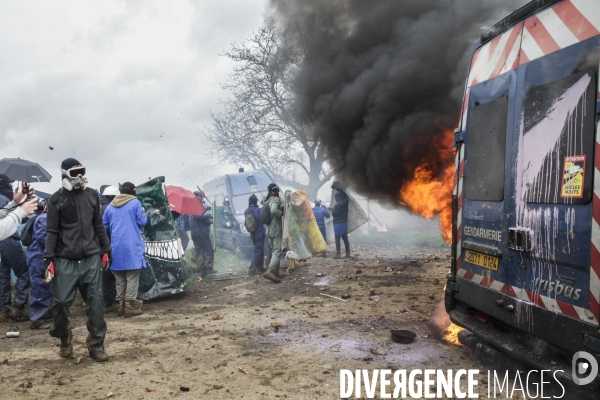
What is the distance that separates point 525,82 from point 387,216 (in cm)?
1804

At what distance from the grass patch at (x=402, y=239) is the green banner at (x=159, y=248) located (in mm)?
9685

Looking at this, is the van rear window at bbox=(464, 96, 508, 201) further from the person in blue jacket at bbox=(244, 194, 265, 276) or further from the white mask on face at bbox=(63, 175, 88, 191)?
the person in blue jacket at bbox=(244, 194, 265, 276)

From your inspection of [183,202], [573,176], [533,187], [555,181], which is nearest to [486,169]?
[533,187]

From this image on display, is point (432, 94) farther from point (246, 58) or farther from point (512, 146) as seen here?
point (246, 58)

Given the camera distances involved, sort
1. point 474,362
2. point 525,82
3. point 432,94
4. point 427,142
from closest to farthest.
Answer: point 525,82
point 474,362
point 427,142
point 432,94

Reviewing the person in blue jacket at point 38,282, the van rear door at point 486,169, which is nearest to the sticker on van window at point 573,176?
the van rear door at point 486,169

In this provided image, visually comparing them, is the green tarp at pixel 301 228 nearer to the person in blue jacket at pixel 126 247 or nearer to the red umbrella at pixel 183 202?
the red umbrella at pixel 183 202

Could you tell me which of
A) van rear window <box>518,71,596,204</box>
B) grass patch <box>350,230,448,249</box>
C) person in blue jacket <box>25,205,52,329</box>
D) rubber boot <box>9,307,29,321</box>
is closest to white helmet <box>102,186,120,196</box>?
person in blue jacket <box>25,205,52,329</box>

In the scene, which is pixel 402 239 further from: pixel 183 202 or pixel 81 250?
pixel 81 250

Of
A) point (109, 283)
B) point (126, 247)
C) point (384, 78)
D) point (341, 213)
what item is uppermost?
point (384, 78)

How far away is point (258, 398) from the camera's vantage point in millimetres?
3426

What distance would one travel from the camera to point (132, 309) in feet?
21.3

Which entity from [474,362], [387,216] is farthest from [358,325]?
[387,216]

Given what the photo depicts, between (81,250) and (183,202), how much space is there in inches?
187
